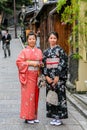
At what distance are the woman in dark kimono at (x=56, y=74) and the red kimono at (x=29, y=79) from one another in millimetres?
273

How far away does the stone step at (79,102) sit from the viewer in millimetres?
11708

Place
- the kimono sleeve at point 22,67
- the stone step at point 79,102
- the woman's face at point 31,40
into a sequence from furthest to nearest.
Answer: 1. the stone step at point 79,102
2. the woman's face at point 31,40
3. the kimono sleeve at point 22,67

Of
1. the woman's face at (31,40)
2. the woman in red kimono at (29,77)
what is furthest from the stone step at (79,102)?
the woman's face at (31,40)

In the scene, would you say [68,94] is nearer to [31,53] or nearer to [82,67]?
[82,67]

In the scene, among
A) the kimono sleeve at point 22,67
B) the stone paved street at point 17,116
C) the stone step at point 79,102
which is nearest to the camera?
the stone paved street at point 17,116

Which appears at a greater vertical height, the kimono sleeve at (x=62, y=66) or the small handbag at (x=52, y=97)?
the kimono sleeve at (x=62, y=66)

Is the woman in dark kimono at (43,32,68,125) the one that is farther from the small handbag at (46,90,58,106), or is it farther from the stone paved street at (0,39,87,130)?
the stone paved street at (0,39,87,130)

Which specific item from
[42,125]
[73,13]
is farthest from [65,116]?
[73,13]

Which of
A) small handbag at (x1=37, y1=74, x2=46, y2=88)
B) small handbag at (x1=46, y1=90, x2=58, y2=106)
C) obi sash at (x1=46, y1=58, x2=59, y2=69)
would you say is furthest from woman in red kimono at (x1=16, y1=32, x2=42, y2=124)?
small handbag at (x1=46, y1=90, x2=58, y2=106)

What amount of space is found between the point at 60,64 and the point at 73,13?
314 centimetres

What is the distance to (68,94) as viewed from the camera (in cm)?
1485

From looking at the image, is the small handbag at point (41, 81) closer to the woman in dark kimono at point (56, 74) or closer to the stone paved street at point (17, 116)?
the woman in dark kimono at point (56, 74)

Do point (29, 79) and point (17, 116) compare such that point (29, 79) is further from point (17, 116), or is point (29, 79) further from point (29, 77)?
point (17, 116)

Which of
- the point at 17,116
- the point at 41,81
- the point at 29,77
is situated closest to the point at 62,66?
the point at 41,81
